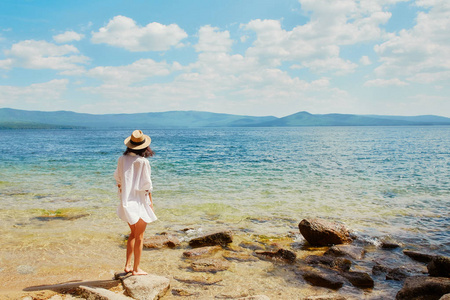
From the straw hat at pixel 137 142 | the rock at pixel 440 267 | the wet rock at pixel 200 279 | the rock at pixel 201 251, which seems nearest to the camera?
the straw hat at pixel 137 142

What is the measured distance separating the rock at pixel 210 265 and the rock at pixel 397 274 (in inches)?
139

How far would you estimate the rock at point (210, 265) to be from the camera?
695cm

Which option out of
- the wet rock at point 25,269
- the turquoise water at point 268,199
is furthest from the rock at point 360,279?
the wet rock at point 25,269

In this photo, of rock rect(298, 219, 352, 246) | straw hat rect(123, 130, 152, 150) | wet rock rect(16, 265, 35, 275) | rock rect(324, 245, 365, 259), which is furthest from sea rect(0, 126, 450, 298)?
straw hat rect(123, 130, 152, 150)

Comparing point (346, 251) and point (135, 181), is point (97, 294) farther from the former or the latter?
point (346, 251)

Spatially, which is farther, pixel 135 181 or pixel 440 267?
pixel 440 267

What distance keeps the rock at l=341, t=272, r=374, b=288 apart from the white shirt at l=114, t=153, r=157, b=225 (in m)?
4.41

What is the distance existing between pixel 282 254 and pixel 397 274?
2.53 metres

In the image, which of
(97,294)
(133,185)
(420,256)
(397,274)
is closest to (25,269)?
(97,294)

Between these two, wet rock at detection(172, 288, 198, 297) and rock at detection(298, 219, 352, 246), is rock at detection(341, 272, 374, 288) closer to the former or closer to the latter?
rock at detection(298, 219, 352, 246)

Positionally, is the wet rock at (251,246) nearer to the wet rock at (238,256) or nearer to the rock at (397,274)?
the wet rock at (238,256)

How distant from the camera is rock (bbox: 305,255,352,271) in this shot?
726 cm

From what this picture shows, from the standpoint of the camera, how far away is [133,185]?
5520 millimetres

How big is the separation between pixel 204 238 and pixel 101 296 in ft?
13.3
